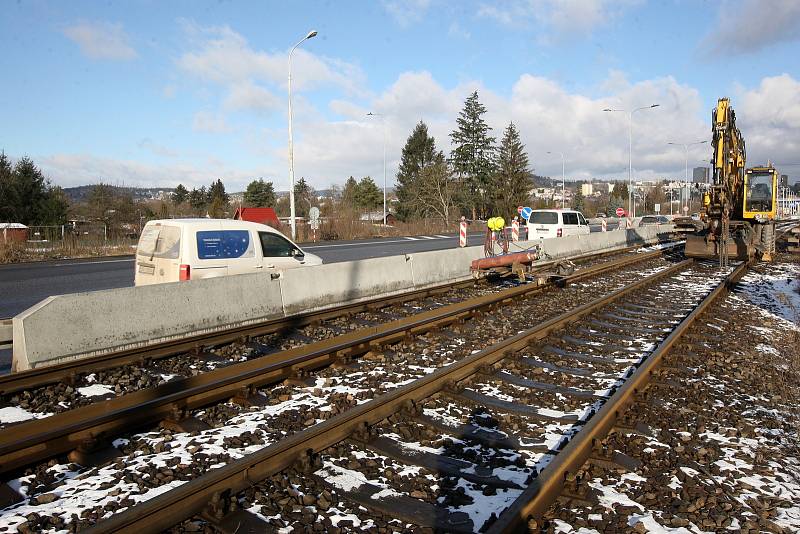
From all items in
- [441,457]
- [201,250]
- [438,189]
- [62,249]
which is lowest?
[441,457]

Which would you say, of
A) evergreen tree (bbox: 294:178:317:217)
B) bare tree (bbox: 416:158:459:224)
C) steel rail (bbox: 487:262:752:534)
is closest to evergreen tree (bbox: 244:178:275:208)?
evergreen tree (bbox: 294:178:317:217)

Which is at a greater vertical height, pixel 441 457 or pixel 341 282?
pixel 341 282

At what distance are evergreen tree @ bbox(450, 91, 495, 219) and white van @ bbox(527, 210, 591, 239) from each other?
4830 cm

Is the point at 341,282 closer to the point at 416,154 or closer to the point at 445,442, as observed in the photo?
the point at 445,442

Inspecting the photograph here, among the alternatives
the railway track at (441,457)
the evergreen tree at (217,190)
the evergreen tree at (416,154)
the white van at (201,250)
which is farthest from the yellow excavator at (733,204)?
the evergreen tree at (217,190)

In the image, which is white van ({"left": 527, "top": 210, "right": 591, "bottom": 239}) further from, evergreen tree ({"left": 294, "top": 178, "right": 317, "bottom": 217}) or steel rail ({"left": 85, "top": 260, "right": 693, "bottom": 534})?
evergreen tree ({"left": 294, "top": 178, "right": 317, "bottom": 217})

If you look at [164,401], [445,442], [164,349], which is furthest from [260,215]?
[445,442]

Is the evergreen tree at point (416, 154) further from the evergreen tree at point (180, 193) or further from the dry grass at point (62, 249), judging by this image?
the dry grass at point (62, 249)

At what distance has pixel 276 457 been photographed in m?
4.40

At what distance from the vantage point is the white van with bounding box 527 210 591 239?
2619 centimetres

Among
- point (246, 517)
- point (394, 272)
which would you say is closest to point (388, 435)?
point (246, 517)

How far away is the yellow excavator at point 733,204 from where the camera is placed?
2120cm

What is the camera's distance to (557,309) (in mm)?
11734

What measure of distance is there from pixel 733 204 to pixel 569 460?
71.1 ft
